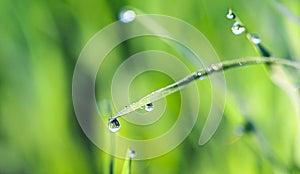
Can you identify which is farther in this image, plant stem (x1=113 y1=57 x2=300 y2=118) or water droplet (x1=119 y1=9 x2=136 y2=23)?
water droplet (x1=119 y1=9 x2=136 y2=23)

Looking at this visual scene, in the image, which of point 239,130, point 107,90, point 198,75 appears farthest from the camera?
point 107,90

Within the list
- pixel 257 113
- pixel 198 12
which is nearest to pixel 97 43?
pixel 198 12

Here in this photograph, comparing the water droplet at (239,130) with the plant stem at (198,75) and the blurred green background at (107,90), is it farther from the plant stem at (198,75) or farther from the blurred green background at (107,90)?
the plant stem at (198,75)

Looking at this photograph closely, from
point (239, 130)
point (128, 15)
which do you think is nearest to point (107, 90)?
point (128, 15)

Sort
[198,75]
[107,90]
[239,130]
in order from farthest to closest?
[107,90] < [239,130] < [198,75]

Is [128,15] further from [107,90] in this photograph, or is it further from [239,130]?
[239,130]

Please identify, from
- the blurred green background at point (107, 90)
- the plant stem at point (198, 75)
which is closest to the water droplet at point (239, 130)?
the blurred green background at point (107, 90)

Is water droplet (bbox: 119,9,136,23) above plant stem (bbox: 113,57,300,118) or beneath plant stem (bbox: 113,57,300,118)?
above

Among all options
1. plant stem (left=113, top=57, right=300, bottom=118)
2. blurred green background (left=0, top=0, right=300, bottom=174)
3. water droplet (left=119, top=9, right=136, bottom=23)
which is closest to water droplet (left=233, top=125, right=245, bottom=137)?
blurred green background (left=0, top=0, right=300, bottom=174)

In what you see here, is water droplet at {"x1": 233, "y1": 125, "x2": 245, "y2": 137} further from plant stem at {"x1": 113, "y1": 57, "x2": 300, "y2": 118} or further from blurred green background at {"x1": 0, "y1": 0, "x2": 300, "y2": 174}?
plant stem at {"x1": 113, "y1": 57, "x2": 300, "y2": 118}
